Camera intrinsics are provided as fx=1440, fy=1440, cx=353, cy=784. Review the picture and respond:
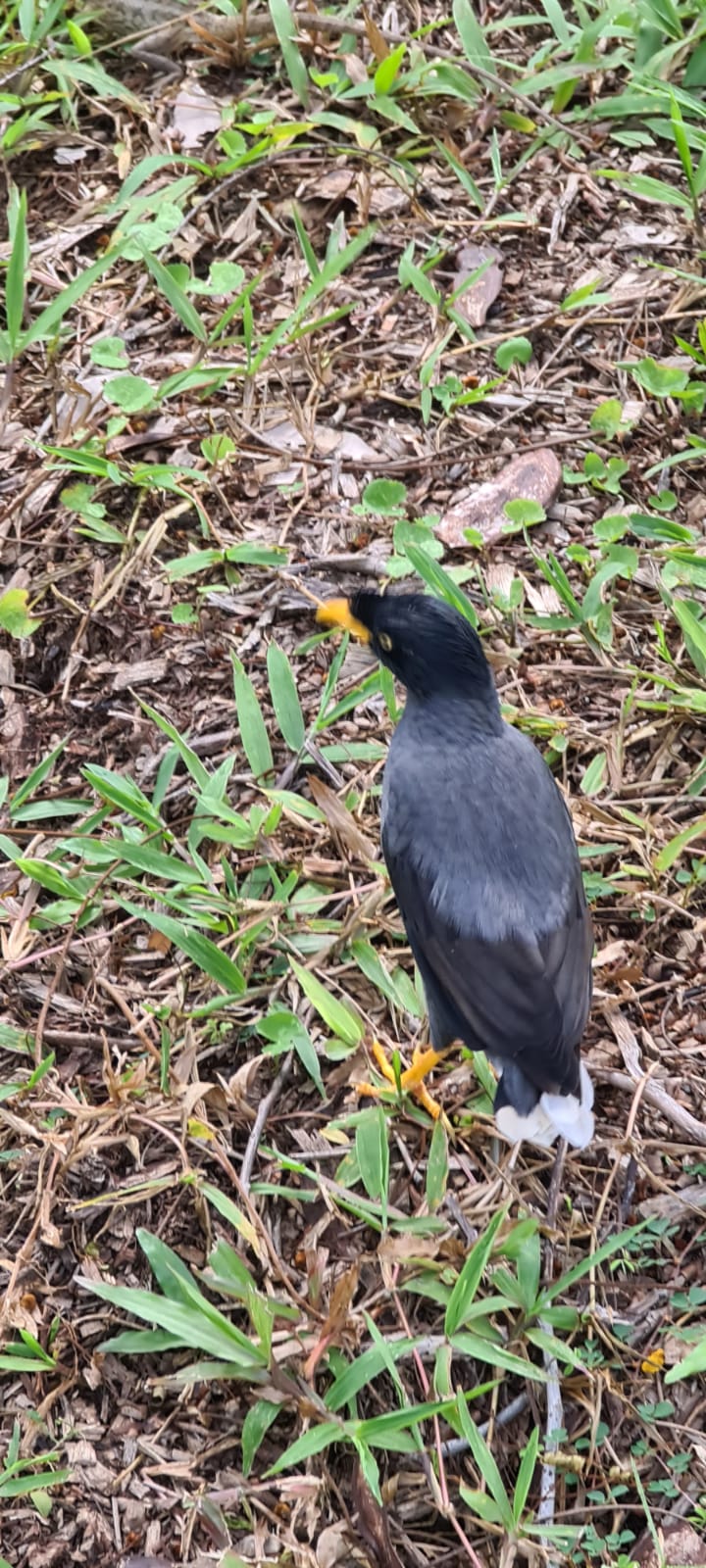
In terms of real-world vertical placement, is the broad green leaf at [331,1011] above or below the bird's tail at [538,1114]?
below

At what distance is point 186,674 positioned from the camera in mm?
4691

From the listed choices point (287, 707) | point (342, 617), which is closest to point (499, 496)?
point (342, 617)

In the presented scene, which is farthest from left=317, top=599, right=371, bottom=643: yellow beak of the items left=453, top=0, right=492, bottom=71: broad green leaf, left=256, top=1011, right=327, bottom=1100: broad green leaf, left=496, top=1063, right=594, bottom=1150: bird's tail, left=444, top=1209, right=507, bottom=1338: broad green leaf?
left=453, top=0, right=492, bottom=71: broad green leaf

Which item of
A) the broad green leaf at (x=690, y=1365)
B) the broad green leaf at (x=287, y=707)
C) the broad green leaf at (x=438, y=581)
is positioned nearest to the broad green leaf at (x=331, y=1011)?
the broad green leaf at (x=287, y=707)

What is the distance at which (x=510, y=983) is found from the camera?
11.8 ft

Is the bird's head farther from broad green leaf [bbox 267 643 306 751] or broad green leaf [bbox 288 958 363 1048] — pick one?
broad green leaf [bbox 288 958 363 1048]

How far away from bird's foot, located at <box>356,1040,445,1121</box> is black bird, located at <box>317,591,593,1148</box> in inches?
4.0

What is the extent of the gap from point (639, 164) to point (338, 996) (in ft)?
12.1

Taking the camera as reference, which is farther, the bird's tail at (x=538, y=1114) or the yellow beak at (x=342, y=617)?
the yellow beak at (x=342, y=617)

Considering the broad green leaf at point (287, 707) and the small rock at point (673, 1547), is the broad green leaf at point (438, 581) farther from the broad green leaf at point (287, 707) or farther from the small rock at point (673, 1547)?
the small rock at point (673, 1547)

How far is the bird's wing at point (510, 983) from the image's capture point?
349 centimetres

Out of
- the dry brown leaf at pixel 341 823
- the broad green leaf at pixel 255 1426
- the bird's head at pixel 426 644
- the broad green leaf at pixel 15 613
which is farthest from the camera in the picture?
the broad green leaf at pixel 15 613

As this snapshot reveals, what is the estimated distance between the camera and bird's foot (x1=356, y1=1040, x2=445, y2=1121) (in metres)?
3.83

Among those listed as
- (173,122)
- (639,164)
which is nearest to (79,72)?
(173,122)
